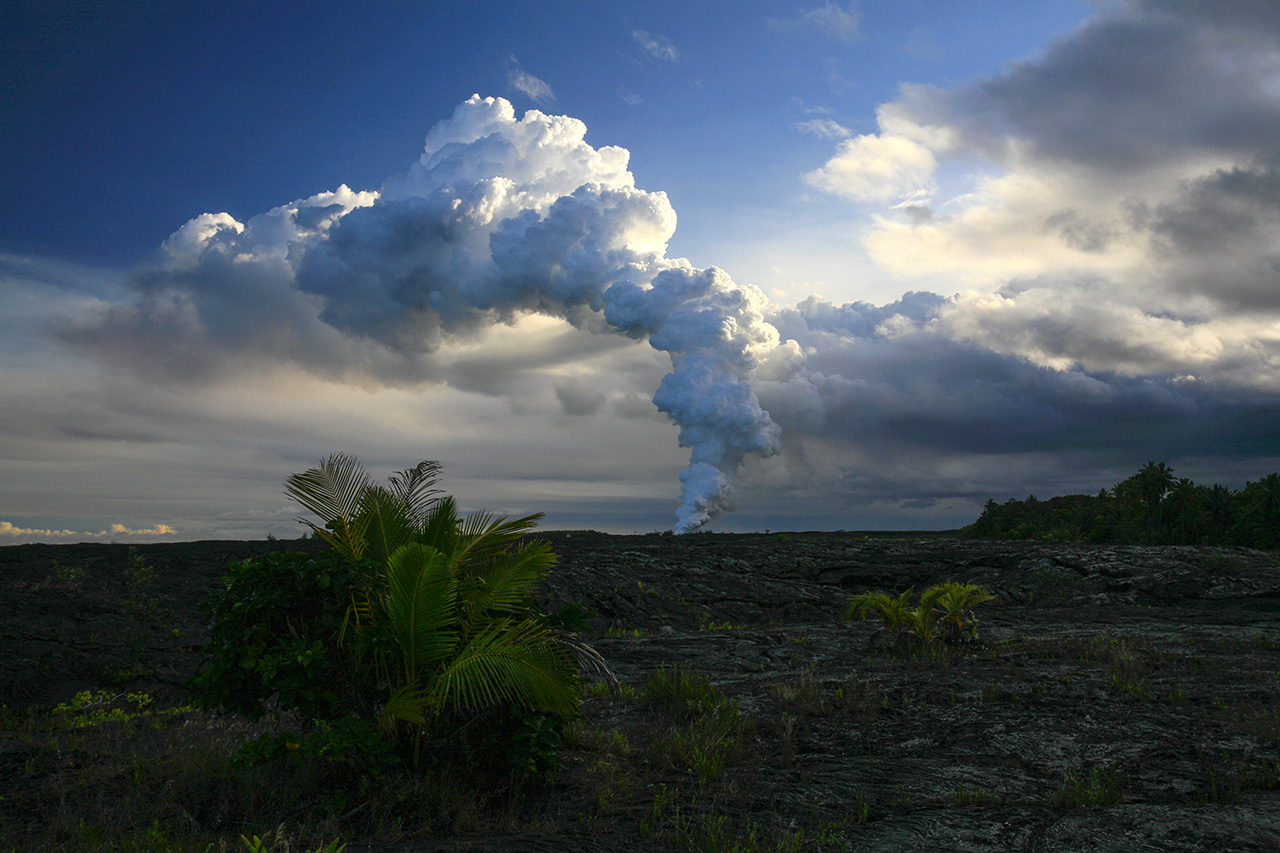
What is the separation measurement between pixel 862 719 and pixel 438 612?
610 centimetres

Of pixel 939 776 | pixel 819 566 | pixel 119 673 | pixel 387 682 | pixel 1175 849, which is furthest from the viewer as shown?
pixel 819 566

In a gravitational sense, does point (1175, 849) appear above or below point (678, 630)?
above

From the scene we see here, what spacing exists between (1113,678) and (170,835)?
12.5 metres

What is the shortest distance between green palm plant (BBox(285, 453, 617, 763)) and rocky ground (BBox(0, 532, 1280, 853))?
1124mm

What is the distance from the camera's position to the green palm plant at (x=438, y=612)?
6.46m

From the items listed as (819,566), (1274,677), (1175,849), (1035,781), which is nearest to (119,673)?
(1035,781)

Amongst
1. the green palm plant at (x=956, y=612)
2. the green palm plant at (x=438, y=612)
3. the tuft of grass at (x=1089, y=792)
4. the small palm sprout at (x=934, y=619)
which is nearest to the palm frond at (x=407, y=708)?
the green palm plant at (x=438, y=612)

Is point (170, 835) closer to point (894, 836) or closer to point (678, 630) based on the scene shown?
point (894, 836)

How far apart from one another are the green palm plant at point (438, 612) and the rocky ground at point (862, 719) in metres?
1.12

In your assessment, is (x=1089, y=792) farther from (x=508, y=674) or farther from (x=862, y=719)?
(x=508, y=674)

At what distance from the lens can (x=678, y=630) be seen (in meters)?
21.5

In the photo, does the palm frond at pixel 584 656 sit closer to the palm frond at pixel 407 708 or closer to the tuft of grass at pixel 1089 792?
the palm frond at pixel 407 708

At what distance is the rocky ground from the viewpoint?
6176 mm

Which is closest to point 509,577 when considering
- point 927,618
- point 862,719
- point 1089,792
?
point 862,719
